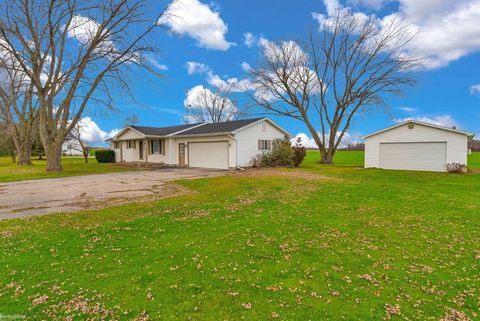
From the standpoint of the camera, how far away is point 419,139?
63.3 feet

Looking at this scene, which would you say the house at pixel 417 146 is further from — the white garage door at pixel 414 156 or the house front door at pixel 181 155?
the house front door at pixel 181 155

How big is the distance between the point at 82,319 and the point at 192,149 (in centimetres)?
2079

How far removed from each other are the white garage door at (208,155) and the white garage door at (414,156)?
1252 centimetres

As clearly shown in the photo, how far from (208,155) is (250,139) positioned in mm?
3719

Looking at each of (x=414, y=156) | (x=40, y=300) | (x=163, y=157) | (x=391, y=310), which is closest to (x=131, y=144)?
(x=163, y=157)

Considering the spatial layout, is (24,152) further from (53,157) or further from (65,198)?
(65,198)

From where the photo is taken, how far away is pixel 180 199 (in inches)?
347

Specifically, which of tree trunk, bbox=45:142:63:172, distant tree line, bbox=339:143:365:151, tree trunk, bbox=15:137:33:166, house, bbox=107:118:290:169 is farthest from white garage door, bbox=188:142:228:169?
distant tree line, bbox=339:143:365:151

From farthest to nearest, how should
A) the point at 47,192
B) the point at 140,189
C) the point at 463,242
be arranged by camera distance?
the point at 140,189 → the point at 47,192 → the point at 463,242

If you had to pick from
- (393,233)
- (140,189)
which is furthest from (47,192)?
(393,233)

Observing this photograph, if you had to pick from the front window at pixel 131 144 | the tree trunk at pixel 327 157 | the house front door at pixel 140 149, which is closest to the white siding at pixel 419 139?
the tree trunk at pixel 327 157

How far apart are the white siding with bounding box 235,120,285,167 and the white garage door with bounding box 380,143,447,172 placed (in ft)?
29.7

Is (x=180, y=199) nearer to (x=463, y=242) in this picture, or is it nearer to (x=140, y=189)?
(x=140, y=189)

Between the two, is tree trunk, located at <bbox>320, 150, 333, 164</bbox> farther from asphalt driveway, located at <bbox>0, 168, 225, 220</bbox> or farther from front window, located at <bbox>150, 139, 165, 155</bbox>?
asphalt driveway, located at <bbox>0, 168, 225, 220</bbox>
